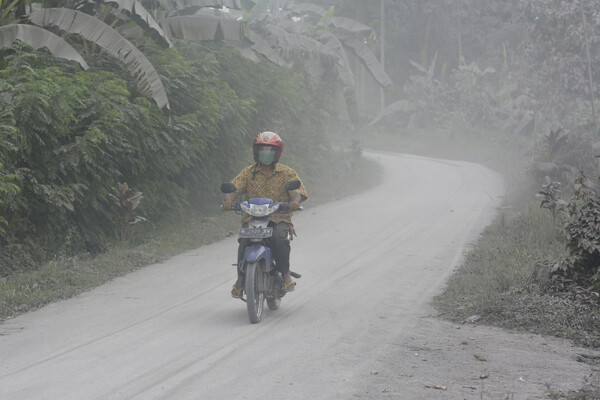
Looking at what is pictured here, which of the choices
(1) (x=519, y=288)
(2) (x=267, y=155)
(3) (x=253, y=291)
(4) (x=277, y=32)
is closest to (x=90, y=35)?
(2) (x=267, y=155)

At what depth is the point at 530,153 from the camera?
2552cm

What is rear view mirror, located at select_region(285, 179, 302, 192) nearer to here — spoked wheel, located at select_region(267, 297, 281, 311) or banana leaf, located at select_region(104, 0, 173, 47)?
spoked wheel, located at select_region(267, 297, 281, 311)

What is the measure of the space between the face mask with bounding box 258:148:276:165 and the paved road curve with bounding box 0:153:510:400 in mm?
1813

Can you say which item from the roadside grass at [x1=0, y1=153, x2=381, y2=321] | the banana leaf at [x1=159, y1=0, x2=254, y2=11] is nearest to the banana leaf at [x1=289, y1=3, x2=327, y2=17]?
the banana leaf at [x1=159, y1=0, x2=254, y2=11]

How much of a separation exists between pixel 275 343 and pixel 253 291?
0.91m

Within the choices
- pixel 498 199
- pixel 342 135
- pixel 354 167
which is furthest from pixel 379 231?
pixel 342 135

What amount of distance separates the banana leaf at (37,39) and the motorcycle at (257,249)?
4503 mm

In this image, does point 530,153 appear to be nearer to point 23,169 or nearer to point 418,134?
point 23,169

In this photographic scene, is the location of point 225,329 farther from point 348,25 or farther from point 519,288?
point 348,25

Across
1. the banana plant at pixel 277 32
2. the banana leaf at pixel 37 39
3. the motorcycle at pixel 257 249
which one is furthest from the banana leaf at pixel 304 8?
the motorcycle at pixel 257 249

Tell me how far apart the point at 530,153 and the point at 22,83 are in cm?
1959

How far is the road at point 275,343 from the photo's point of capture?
568 cm

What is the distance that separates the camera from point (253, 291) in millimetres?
7871

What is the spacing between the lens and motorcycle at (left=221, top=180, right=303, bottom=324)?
7938 millimetres
